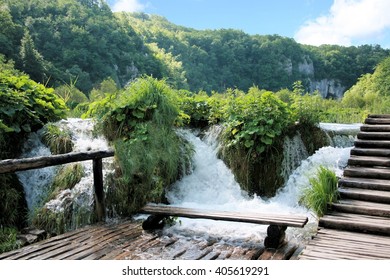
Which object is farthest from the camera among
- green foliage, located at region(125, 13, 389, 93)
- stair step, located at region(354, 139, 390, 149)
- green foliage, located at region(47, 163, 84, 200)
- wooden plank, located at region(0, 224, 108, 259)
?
green foliage, located at region(125, 13, 389, 93)

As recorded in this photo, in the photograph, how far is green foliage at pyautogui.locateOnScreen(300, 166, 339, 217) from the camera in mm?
4633

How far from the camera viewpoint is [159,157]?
5.95 meters

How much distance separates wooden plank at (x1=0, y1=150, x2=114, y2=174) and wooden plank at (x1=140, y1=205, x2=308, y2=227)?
101 centimetres

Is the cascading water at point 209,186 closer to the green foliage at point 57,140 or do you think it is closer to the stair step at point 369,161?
the green foliage at point 57,140

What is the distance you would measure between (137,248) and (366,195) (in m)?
2.90

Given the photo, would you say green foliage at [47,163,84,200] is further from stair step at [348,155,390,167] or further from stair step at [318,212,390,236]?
stair step at [348,155,390,167]

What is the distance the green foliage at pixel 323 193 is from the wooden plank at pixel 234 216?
452mm

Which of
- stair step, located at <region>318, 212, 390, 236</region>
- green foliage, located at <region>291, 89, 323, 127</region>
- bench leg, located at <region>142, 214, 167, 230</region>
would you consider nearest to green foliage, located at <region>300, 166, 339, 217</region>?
stair step, located at <region>318, 212, 390, 236</region>

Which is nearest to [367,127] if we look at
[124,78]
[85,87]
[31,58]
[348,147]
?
[348,147]

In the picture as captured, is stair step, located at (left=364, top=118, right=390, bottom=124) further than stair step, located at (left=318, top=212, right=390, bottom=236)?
Yes

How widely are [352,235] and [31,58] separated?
33124 mm

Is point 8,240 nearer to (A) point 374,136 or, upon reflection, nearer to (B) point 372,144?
(B) point 372,144

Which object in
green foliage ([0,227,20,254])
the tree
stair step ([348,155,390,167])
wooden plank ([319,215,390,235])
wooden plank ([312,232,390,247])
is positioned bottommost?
green foliage ([0,227,20,254])

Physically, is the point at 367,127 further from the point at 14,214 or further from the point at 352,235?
the point at 14,214
